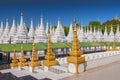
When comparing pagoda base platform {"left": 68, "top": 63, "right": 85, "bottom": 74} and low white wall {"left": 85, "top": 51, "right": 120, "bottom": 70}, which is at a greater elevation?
pagoda base platform {"left": 68, "top": 63, "right": 85, "bottom": 74}

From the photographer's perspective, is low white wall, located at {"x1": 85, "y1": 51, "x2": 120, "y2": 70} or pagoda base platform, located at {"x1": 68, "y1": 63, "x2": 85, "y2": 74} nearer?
pagoda base platform, located at {"x1": 68, "y1": 63, "x2": 85, "y2": 74}

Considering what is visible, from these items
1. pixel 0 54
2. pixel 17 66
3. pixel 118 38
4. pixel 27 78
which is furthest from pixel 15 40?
pixel 118 38

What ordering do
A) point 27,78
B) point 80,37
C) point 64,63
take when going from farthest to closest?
point 80,37 → point 64,63 → point 27,78

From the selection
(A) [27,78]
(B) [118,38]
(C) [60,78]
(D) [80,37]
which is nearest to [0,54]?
(A) [27,78]

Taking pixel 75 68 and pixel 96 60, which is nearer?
pixel 75 68

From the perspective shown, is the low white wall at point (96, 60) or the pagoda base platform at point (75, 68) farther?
the low white wall at point (96, 60)

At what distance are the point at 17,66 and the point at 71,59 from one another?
7.33m

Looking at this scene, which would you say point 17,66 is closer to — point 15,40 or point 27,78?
point 27,78

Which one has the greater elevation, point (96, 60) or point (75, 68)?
point (75, 68)

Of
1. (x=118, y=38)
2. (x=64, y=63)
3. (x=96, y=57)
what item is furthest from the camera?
(x=118, y=38)

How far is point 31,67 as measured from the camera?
13.5 m

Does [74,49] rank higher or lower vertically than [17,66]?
higher

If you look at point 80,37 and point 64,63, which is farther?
point 80,37

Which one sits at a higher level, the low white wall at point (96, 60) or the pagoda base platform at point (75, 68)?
the pagoda base platform at point (75, 68)
